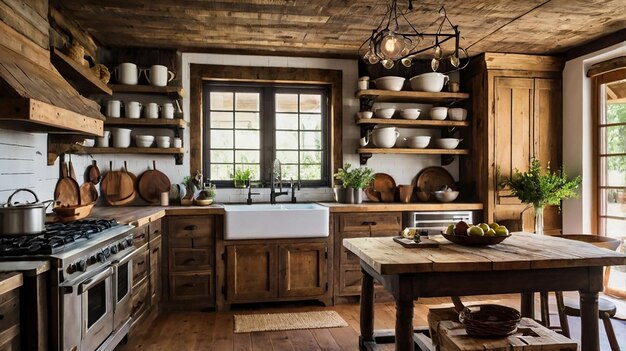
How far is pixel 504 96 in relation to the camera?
4.50m

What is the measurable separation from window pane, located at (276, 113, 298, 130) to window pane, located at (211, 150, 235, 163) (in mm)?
591

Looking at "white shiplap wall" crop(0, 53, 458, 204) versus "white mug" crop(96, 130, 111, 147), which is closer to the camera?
"white mug" crop(96, 130, 111, 147)

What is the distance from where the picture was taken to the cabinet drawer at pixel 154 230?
3.57 m

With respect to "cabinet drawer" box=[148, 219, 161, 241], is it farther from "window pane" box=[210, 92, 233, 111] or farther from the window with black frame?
"window pane" box=[210, 92, 233, 111]

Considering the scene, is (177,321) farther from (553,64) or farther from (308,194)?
(553,64)

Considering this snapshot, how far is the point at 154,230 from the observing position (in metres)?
3.68

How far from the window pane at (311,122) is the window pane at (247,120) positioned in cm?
48

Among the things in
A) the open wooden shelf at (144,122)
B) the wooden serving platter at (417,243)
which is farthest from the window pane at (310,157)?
the wooden serving platter at (417,243)

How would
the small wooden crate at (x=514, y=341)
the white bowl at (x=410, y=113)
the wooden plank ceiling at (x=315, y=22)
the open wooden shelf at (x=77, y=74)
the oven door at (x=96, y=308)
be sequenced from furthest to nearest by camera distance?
the white bowl at (x=410, y=113)
the wooden plank ceiling at (x=315, y=22)
the open wooden shelf at (x=77, y=74)
the oven door at (x=96, y=308)
the small wooden crate at (x=514, y=341)

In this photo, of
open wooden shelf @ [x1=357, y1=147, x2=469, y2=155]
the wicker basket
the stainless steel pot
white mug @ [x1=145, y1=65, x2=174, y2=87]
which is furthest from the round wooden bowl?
white mug @ [x1=145, y1=65, x2=174, y2=87]

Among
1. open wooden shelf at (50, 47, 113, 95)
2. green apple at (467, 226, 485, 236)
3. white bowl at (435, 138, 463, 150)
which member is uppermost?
open wooden shelf at (50, 47, 113, 95)

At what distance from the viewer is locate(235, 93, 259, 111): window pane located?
15.4ft

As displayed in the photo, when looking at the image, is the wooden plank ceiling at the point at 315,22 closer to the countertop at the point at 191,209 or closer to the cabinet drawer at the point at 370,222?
the countertop at the point at 191,209

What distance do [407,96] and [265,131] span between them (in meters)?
1.54
